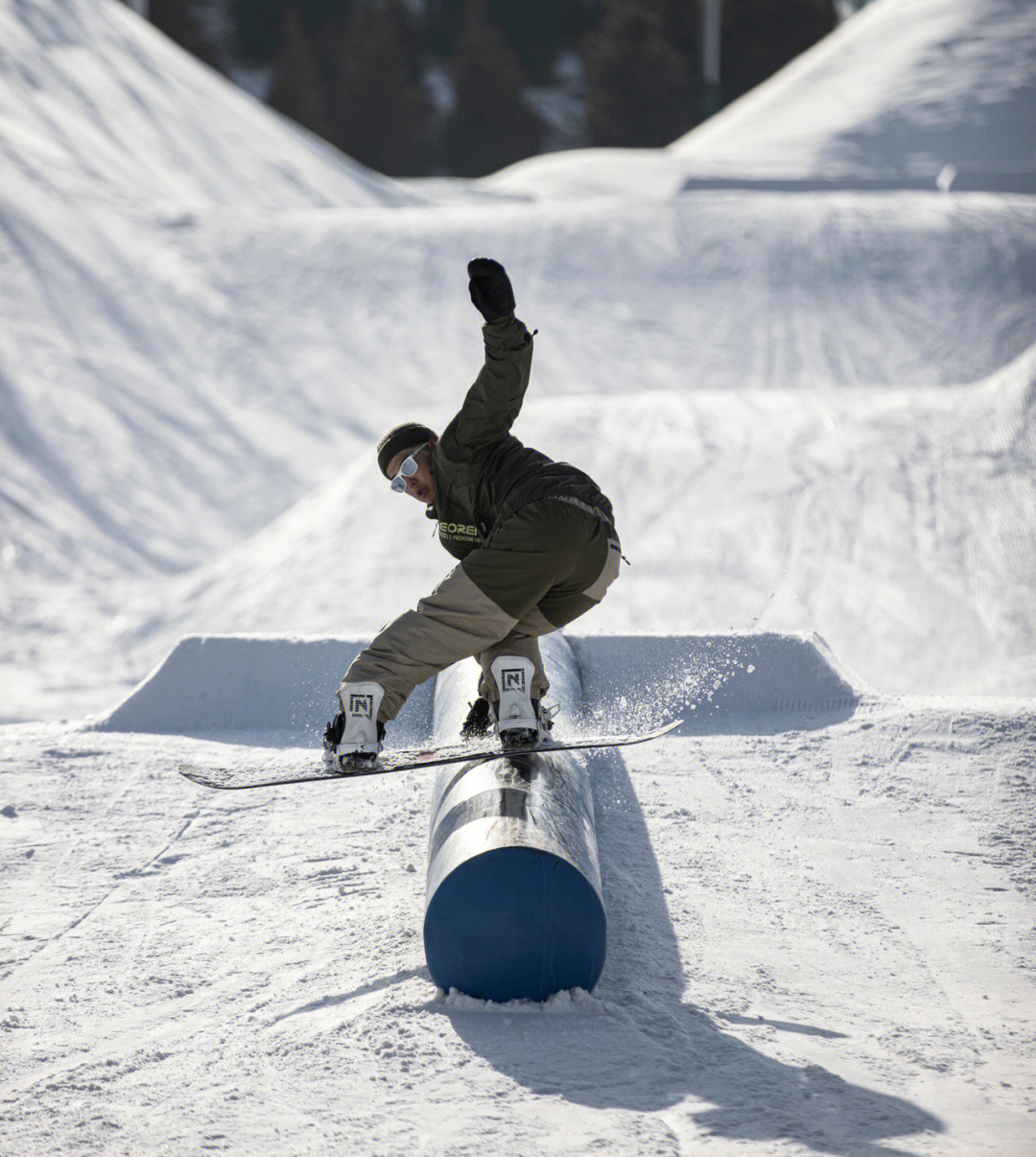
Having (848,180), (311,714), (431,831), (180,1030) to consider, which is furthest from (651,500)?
(848,180)

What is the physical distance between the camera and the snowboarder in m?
3.08

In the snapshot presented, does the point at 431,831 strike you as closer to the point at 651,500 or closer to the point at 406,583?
the point at 406,583

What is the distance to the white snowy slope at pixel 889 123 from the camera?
16.4m

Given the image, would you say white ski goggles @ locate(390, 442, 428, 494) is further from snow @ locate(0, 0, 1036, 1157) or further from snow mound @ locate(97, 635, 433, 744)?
snow mound @ locate(97, 635, 433, 744)

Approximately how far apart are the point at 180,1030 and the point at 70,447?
8105 mm

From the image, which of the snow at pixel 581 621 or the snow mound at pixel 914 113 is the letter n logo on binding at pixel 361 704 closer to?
the snow at pixel 581 621

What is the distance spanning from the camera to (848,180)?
16141 millimetres

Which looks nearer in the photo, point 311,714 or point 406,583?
point 311,714

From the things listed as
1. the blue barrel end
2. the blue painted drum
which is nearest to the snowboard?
the blue painted drum

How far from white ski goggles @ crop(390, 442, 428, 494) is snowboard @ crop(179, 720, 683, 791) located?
674mm

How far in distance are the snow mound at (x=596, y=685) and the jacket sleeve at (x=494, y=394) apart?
5.69 ft

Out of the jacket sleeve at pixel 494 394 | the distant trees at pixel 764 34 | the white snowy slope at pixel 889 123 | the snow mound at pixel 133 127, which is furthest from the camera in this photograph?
the distant trees at pixel 764 34

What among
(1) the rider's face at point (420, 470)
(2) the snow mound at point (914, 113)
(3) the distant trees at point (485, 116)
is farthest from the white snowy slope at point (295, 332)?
(3) the distant trees at point (485, 116)

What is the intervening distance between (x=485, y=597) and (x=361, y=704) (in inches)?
15.6
